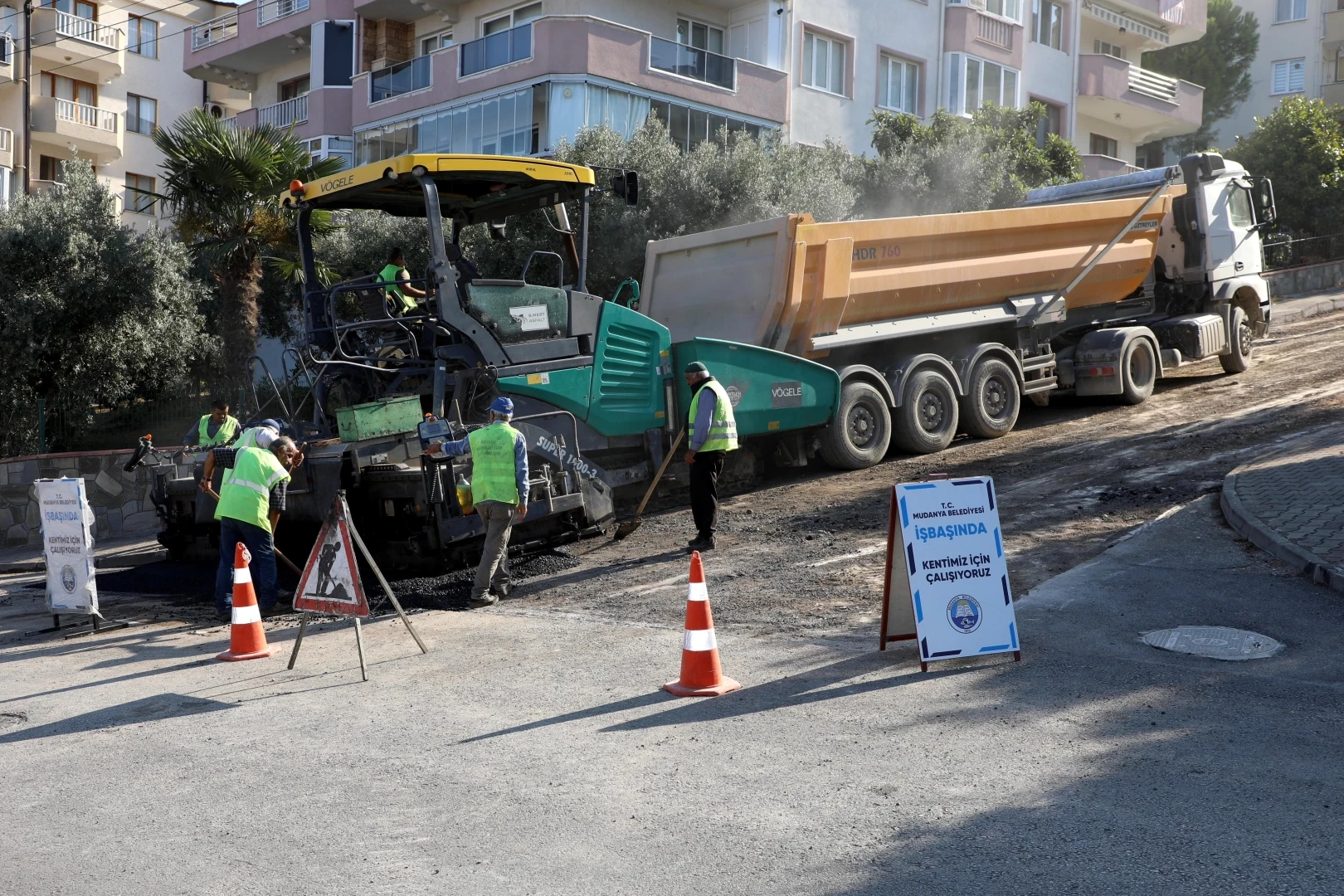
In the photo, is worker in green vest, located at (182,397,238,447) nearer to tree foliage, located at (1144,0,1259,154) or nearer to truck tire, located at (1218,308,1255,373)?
truck tire, located at (1218,308,1255,373)

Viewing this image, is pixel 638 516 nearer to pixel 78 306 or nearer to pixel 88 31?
pixel 78 306

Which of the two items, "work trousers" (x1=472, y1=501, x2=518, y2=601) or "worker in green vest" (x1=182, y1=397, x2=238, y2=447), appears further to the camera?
"worker in green vest" (x1=182, y1=397, x2=238, y2=447)

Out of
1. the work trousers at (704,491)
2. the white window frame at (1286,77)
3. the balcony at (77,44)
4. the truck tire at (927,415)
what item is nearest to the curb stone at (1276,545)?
the truck tire at (927,415)

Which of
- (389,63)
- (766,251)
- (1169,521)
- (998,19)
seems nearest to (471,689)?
(1169,521)

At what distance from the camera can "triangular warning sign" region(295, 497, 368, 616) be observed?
23.6 feet

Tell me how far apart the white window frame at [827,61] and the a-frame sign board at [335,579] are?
20.8 meters

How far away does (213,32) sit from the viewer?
33.6 metres

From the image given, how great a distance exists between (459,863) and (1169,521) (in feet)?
22.8

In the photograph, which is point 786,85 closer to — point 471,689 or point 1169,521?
point 1169,521

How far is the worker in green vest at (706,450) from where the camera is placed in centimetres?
998

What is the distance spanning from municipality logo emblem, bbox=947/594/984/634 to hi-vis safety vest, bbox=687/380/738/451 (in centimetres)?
377

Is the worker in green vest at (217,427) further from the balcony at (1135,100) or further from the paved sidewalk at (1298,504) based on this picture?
the balcony at (1135,100)

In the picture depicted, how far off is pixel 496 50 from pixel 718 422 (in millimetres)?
15506

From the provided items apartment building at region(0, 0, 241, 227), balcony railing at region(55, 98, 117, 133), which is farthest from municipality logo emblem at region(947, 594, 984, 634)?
balcony railing at region(55, 98, 117, 133)
